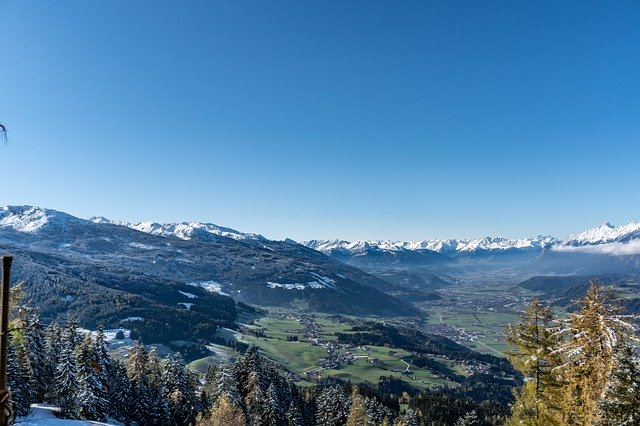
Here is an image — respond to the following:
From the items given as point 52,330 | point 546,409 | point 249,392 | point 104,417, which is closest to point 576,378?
point 546,409

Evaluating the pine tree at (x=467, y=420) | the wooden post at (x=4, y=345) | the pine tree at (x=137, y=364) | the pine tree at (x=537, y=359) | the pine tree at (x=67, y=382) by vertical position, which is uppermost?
the wooden post at (x=4, y=345)

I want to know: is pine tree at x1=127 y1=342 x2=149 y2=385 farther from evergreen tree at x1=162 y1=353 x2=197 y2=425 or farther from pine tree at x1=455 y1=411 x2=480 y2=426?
pine tree at x1=455 y1=411 x2=480 y2=426

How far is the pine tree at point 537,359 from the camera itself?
1019 inches

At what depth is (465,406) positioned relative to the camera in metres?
149

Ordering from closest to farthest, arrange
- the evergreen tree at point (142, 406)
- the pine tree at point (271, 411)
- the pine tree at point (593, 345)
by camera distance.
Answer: the pine tree at point (593, 345) < the evergreen tree at point (142, 406) < the pine tree at point (271, 411)

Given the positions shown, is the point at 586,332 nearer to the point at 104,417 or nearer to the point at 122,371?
the point at 104,417

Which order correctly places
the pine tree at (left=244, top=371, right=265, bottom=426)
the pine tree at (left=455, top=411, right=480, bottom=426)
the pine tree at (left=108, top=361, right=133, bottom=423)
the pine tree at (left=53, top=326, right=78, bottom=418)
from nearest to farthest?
the pine tree at (left=53, top=326, right=78, bottom=418) < the pine tree at (left=108, top=361, right=133, bottom=423) < the pine tree at (left=244, top=371, right=265, bottom=426) < the pine tree at (left=455, top=411, right=480, bottom=426)

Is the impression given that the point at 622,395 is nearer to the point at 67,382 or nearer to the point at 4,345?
the point at 4,345

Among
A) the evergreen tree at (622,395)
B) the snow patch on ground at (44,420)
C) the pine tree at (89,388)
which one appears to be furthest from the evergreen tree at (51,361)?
the evergreen tree at (622,395)

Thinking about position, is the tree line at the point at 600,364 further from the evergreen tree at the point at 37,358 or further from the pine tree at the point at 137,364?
the pine tree at the point at 137,364

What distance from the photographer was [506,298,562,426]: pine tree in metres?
25.9

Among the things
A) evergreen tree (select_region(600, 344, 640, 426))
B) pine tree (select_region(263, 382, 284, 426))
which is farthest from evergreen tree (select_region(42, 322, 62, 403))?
evergreen tree (select_region(600, 344, 640, 426))

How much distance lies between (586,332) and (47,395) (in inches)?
2769

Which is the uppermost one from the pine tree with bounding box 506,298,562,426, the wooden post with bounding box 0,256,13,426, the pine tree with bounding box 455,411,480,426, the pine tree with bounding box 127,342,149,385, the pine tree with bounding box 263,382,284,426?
the wooden post with bounding box 0,256,13,426
